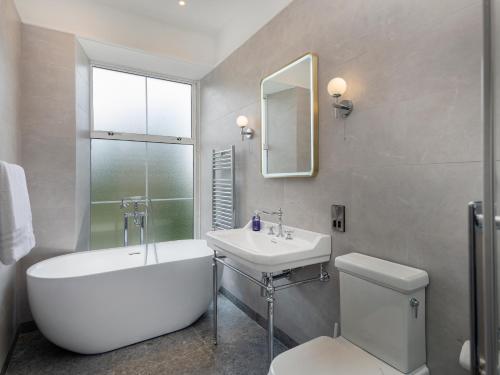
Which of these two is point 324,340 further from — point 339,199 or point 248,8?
point 248,8

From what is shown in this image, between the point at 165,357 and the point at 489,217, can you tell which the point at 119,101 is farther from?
the point at 489,217

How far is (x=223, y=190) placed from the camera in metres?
2.99

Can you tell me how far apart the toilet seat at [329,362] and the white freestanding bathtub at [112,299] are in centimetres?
120

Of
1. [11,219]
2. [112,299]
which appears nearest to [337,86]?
[11,219]

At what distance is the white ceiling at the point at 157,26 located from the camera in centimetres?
249

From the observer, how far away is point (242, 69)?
106 inches

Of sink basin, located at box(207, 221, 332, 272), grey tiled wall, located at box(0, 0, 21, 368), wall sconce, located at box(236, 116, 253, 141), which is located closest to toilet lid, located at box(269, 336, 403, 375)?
sink basin, located at box(207, 221, 332, 272)

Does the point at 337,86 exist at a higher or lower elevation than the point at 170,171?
higher

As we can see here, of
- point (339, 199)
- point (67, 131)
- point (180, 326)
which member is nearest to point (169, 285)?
point (180, 326)

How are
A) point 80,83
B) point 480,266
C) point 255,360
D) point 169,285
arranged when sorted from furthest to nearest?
point 80,83 < point 169,285 < point 255,360 < point 480,266

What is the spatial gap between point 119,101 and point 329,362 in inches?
125

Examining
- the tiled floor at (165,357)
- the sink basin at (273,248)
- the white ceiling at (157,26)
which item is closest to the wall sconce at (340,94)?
the sink basin at (273,248)

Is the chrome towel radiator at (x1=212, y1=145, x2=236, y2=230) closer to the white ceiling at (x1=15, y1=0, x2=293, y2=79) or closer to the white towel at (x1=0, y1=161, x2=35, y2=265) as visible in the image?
the white ceiling at (x1=15, y1=0, x2=293, y2=79)

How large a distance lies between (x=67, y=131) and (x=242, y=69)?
1.70 m
